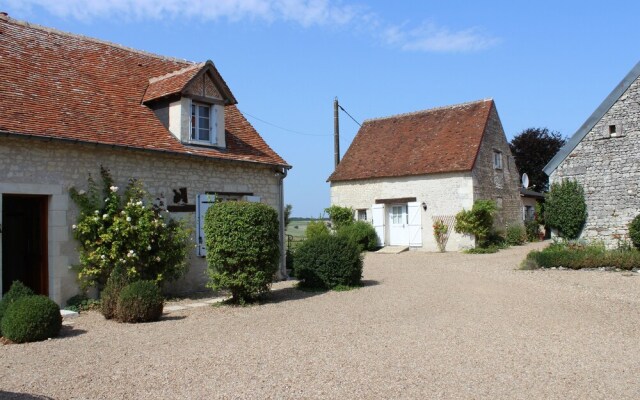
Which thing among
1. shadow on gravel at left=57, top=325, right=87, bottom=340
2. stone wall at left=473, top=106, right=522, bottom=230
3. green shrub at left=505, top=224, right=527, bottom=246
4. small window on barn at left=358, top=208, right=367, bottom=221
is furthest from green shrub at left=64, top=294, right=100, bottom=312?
green shrub at left=505, top=224, right=527, bottom=246

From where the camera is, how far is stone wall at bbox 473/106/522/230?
69.2 ft

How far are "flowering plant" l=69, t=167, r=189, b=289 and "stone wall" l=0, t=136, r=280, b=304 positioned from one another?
17cm

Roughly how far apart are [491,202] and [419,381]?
1611 cm

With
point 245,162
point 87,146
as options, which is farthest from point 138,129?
point 245,162

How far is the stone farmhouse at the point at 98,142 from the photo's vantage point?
9.09 meters

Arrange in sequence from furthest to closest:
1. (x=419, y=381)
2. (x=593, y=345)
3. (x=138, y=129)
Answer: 1. (x=138, y=129)
2. (x=593, y=345)
3. (x=419, y=381)

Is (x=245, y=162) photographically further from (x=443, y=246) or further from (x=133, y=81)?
(x=443, y=246)

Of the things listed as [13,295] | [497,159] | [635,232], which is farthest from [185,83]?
[497,159]

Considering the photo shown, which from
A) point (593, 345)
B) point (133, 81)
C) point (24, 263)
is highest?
point (133, 81)

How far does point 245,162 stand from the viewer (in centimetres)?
1196

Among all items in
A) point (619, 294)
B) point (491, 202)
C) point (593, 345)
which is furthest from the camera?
point (491, 202)

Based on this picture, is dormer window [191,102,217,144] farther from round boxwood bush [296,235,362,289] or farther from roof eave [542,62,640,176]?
roof eave [542,62,640,176]

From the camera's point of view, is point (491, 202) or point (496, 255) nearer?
point (496, 255)

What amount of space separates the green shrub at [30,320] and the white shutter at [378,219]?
16299mm
